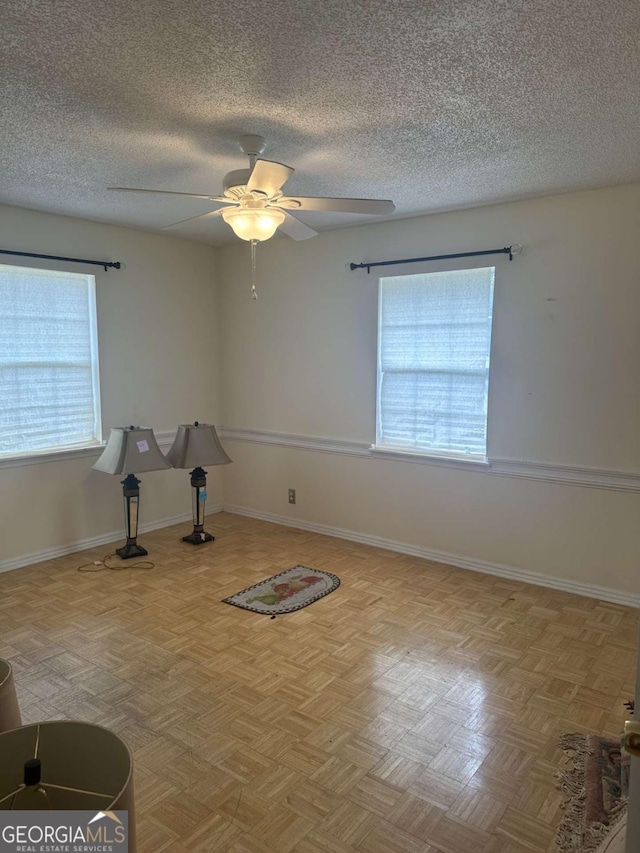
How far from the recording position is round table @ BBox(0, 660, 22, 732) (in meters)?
1.06

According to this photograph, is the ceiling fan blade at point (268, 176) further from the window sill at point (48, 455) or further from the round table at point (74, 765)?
the window sill at point (48, 455)

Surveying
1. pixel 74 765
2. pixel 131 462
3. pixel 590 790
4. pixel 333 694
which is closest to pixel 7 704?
pixel 74 765

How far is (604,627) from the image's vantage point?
121 inches

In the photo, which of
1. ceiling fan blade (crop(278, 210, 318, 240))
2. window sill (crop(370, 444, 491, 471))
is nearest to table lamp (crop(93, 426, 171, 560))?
window sill (crop(370, 444, 491, 471))

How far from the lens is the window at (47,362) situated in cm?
383

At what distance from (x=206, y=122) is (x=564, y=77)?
4.59 ft

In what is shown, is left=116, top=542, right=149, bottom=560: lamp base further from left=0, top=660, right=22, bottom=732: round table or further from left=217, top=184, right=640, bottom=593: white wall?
left=0, top=660, right=22, bottom=732: round table

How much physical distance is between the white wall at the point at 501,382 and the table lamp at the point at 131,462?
1.23m

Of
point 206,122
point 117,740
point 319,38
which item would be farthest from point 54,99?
point 117,740

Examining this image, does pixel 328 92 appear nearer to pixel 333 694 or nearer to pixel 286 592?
pixel 333 694

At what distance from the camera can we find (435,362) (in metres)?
3.97

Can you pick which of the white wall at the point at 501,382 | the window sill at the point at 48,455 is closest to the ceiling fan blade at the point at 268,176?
the white wall at the point at 501,382

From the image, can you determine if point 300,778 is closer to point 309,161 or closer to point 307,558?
point 307,558

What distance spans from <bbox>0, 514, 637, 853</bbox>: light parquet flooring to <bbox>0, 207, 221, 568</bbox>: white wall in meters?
0.43
